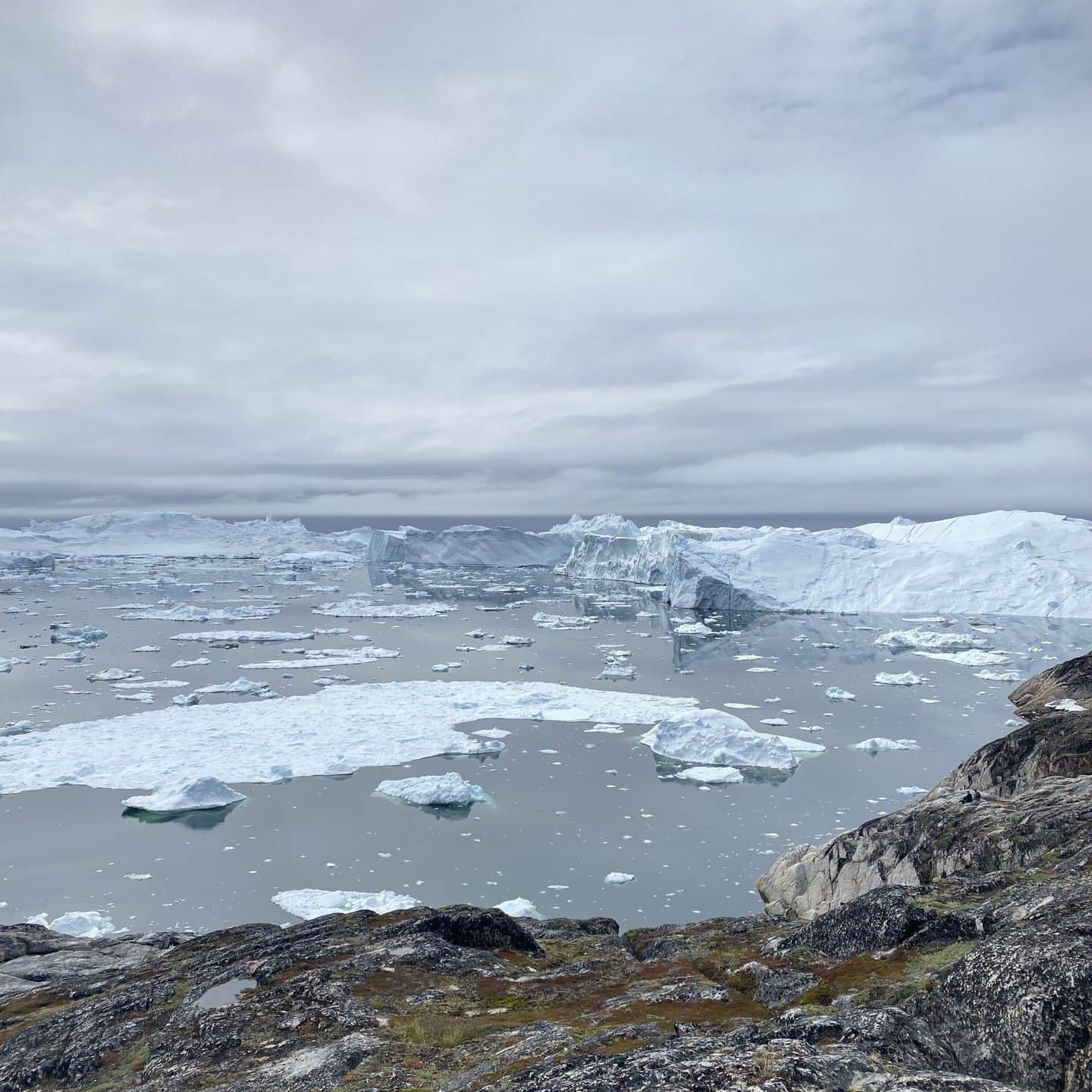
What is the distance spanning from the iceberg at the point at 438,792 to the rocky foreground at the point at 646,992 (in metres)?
9.66

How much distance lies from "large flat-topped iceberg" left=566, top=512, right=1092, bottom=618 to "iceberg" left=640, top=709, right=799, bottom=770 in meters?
41.0

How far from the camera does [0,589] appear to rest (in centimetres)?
8075

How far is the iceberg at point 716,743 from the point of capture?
26.7 metres

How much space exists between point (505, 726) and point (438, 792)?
8.79 meters

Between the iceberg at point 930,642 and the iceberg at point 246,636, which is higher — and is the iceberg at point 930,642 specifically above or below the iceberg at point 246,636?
above

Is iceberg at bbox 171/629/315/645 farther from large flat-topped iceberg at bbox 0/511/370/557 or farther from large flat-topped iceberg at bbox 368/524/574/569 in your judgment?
large flat-topped iceberg at bbox 0/511/370/557

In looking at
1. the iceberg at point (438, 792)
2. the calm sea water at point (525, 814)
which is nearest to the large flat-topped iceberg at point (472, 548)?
the calm sea water at point (525, 814)

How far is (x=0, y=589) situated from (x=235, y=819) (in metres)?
75.0

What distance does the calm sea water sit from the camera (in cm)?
1800

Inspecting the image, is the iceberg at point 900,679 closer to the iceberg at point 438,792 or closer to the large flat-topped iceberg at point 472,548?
the iceberg at point 438,792

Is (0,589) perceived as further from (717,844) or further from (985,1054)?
(985,1054)

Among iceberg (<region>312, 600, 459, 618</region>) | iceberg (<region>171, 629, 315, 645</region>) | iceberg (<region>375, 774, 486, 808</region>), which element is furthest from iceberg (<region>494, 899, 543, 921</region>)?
iceberg (<region>312, 600, 459, 618</region>)

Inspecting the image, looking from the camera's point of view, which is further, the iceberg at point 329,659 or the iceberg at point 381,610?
the iceberg at point 381,610

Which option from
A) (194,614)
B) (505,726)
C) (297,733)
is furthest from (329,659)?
(194,614)
